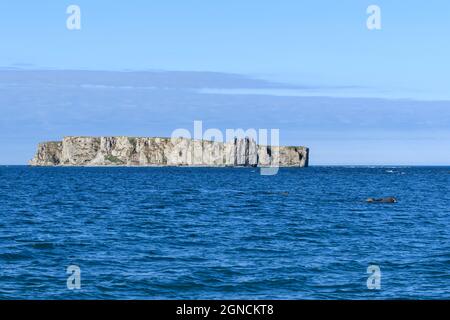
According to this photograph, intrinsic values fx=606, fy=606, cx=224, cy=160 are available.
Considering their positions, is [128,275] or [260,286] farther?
[128,275]

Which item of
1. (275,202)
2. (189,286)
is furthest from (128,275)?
(275,202)

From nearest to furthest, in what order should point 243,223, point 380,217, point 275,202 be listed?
1. point 243,223
2. point 380,217
3. point 275,202

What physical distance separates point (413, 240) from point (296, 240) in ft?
28.6

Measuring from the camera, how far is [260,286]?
2712 centimetres
